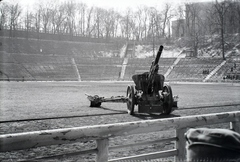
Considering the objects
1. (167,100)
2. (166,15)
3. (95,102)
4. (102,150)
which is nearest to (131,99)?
(167,100)

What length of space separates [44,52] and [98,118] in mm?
57099

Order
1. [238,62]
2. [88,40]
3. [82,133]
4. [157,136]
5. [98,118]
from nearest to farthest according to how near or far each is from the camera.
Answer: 1. [82,133]
2. [157,136]
3. [98,118]
4. [238,62]
5. [88,40]

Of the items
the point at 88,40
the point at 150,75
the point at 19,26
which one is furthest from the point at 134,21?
the point at 150,75

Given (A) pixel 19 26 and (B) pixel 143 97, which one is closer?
(B) pixel 143 97

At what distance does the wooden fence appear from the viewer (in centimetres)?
227

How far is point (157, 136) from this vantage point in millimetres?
6820

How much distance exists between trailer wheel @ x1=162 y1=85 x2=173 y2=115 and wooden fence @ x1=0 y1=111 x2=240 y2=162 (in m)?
6.31

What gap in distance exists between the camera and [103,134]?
2688mm

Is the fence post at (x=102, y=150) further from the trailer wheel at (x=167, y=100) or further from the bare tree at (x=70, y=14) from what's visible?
the bare tree at (x=70, y=14)

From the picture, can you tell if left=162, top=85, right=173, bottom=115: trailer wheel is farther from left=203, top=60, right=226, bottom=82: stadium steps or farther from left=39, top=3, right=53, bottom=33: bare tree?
left=39, top=3, right=53, bottom=33: bare tree

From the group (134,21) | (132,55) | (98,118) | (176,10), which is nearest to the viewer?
(98,118)

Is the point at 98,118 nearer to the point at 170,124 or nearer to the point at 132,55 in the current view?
the point at 170,124

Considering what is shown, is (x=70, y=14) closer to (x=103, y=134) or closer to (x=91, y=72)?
(x=91, y=72)

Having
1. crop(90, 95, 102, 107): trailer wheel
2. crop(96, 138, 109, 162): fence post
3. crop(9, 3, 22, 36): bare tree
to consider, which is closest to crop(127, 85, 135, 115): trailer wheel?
crop(90, 95, 102, 107): trailer wheel
